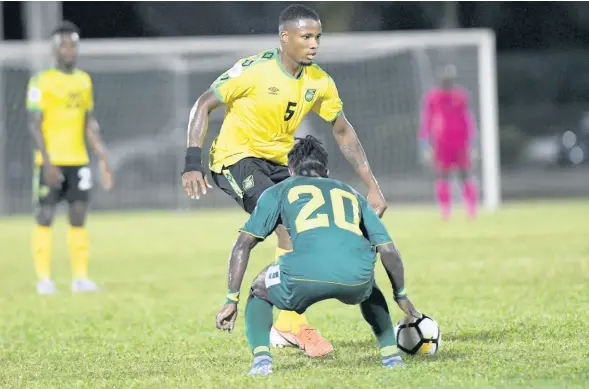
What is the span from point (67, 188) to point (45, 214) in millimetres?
383

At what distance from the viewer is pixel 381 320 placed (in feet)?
23.3

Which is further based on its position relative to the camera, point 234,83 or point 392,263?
point 234,83

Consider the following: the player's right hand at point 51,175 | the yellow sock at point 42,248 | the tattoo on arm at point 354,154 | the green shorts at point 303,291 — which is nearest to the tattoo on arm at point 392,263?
the green shorts at point 303,291

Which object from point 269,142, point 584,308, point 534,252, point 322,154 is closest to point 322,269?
point 322,154

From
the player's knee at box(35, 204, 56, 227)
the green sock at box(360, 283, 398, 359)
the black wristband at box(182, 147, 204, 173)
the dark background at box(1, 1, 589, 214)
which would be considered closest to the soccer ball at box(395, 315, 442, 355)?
the green sock at box(360, 283, 398, 359)

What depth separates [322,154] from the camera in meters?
7.09

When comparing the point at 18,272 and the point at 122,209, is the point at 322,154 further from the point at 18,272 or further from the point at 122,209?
the point at 122,209

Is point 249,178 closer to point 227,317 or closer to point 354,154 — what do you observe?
point 354,154

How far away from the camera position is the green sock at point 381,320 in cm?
710

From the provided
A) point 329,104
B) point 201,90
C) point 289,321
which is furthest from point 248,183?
point 201,90

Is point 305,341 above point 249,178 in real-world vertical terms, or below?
below

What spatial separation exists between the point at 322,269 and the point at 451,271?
695cm

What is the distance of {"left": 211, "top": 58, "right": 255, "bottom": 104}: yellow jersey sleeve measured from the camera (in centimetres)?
823

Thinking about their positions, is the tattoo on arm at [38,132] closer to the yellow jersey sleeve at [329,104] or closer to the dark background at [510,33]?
the yellow jersey sleeve at [329,104]
